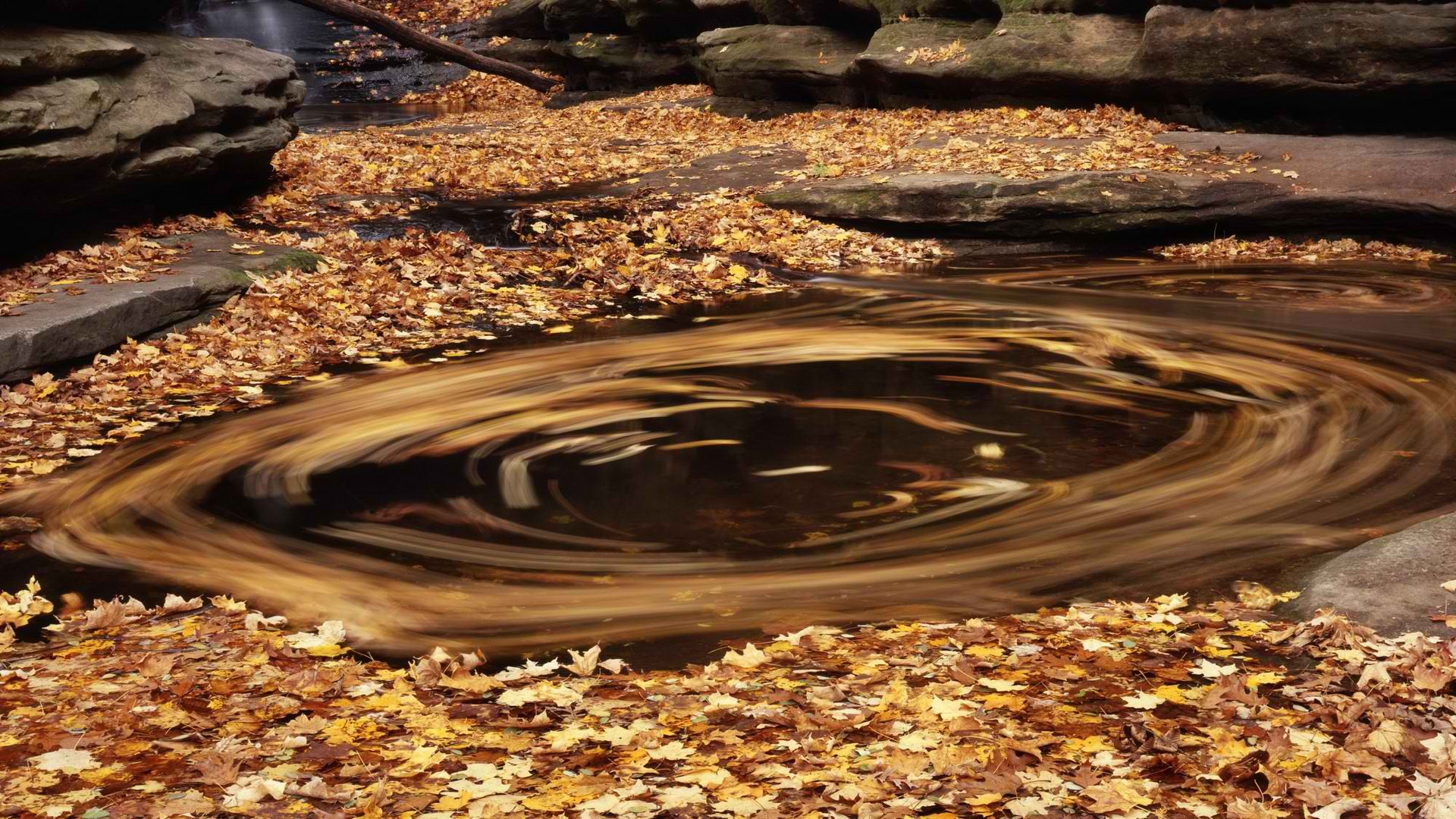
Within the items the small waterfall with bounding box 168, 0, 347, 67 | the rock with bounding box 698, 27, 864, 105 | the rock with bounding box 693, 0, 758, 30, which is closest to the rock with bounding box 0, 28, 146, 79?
the rock with bounding box 698, 27, 864, 105

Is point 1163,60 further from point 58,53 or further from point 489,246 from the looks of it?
point 58,53

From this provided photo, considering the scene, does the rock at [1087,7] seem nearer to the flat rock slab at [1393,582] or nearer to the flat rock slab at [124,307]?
the flat rock slab at [124,307]

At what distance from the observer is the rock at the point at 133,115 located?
8734 mm

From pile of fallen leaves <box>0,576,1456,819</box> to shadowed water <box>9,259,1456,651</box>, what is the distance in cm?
42

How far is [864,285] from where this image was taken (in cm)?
1078

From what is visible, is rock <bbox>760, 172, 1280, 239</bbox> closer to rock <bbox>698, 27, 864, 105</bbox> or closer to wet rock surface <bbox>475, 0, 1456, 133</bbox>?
wet rock surface <bbox>475, 0, 1456, 133</bbox>

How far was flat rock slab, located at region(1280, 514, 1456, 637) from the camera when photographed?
425 cm

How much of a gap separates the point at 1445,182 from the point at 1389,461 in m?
6.20

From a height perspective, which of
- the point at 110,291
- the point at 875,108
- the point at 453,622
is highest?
the point at 875,108

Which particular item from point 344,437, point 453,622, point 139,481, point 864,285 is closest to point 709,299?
point 864,285

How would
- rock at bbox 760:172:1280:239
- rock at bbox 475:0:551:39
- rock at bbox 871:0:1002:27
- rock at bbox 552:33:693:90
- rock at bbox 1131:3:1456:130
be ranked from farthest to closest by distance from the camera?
rock at bbox 475:0:551:39
rock at bbox 552:33:693:90
rock at bbox 871:0:1002:27
rock at bbox 1131:3:1456:130
rock at bbox 760:172:1280:239

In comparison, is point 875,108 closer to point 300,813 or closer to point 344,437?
point 344,437

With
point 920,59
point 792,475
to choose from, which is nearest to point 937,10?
point 920,59

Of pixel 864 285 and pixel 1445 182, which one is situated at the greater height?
pixel 1445 182
